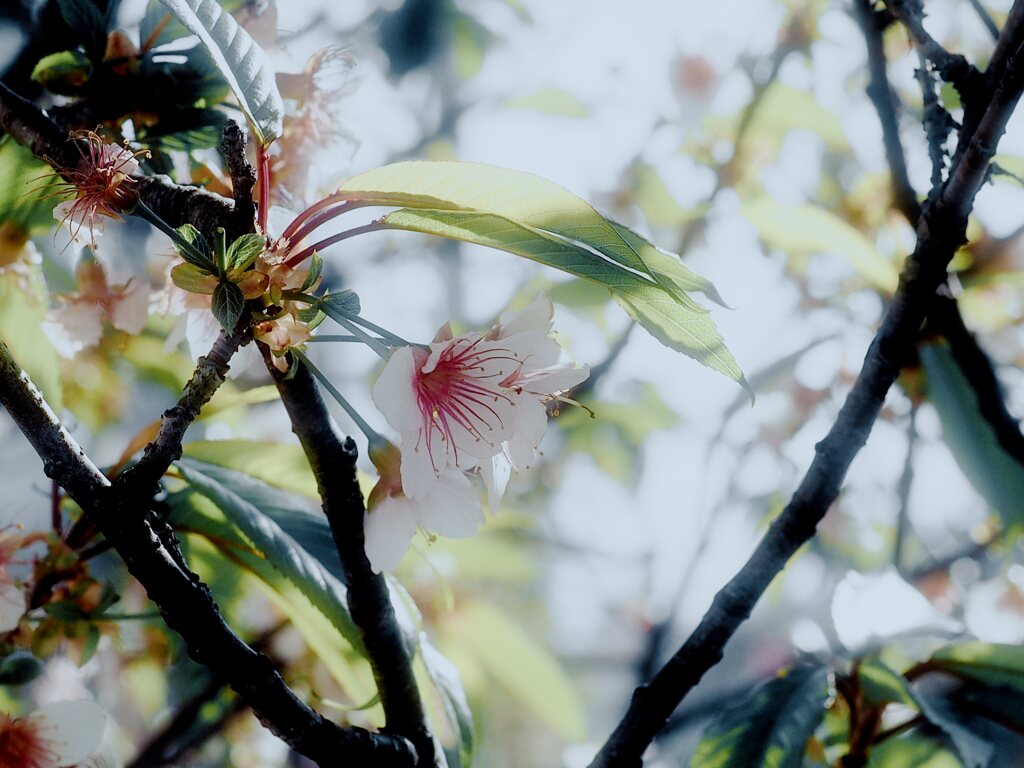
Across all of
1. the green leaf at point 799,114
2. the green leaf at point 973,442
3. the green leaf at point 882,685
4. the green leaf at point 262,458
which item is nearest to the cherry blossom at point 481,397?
the green leaf at point 262,458

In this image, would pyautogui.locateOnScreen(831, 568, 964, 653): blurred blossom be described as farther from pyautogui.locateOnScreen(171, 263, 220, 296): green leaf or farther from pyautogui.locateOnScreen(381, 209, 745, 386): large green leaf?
pyautogui.locateOnScreen(171, 263, 220, 296): green leaf

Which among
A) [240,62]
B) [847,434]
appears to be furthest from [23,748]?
[847,434]

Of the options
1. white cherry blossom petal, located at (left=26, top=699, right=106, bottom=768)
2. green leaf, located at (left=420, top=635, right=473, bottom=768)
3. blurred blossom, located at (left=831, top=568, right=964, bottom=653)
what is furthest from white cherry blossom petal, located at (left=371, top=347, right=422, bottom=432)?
blurred blossom, located at (left=831, top=568, right=964, bottom=653)

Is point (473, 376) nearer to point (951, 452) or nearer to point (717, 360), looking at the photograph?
point (717, 360)

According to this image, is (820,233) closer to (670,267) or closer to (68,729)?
(670,267)

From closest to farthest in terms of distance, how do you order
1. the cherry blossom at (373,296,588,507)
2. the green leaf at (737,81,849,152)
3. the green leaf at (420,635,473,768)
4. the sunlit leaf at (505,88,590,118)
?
the cherry blossom at (373,296,588,507) → the green leaf at (420,635,473,768) → the green leaf at (737,81,849,152) → the sunlit leaf at (505,88,590,118)
